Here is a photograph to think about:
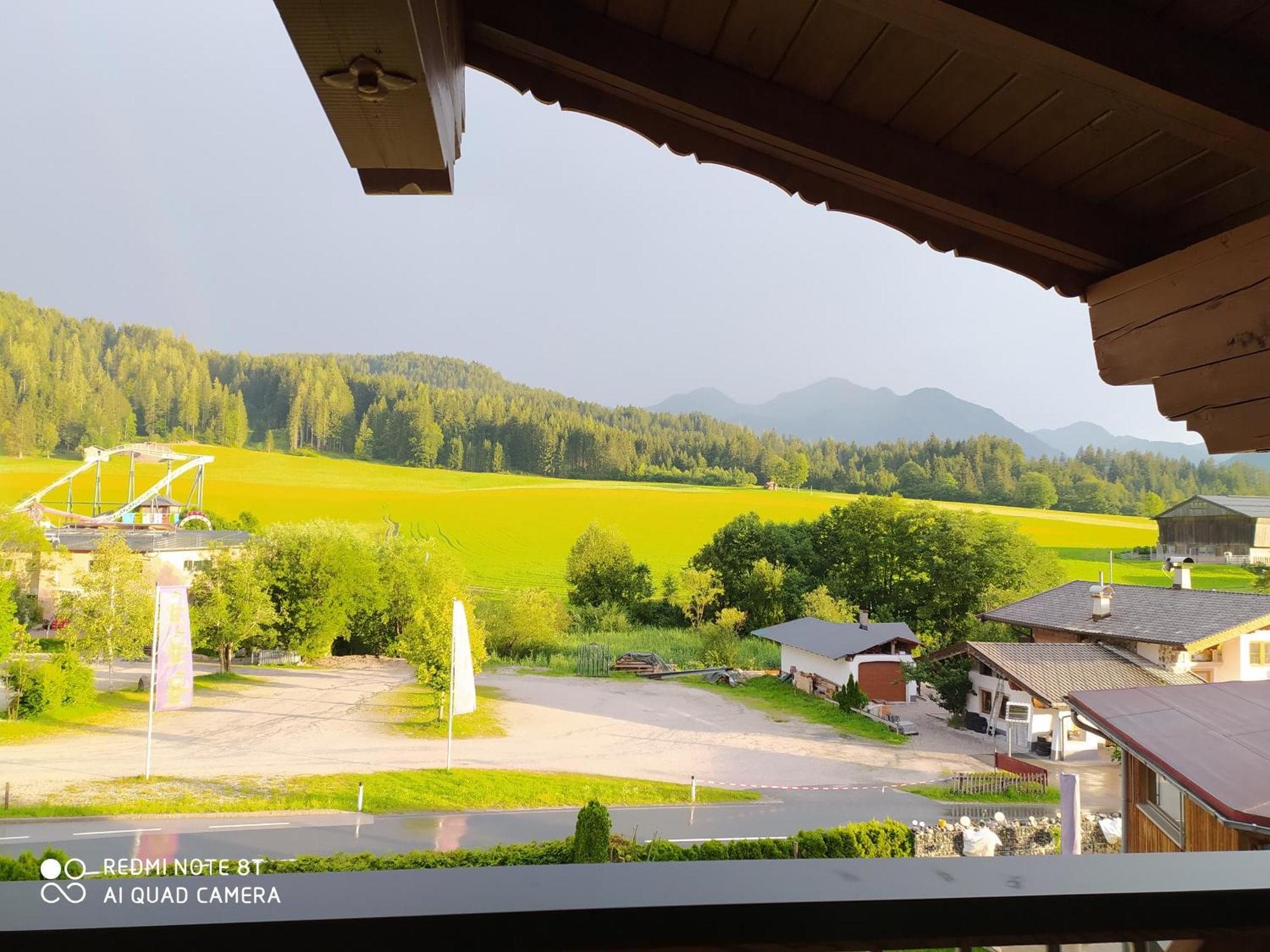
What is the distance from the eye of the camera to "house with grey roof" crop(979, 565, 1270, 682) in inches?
285

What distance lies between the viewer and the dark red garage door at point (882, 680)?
9.69 m

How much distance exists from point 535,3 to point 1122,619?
959 centimetres

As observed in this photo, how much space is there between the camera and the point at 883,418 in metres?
29.7

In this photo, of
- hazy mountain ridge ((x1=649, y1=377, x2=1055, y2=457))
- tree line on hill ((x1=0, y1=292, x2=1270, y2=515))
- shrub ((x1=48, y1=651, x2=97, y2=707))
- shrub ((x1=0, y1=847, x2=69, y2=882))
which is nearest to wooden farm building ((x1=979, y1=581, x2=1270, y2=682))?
tree line on hill ((x1=0, y1=292, x2=1270, y2=515))

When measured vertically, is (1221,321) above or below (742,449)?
below

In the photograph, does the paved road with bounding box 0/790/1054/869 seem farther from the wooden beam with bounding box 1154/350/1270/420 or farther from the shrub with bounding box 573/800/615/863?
the wooden beam with bounding box 1154/350/1270/420

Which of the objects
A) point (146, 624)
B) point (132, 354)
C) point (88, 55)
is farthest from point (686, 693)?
point (88, 55)

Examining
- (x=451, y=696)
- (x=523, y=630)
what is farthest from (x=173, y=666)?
(x=523, y=630)

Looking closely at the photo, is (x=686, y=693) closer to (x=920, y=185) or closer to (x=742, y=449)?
(x=742, y=449)

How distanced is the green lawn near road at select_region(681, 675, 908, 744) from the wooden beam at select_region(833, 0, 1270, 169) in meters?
9.35

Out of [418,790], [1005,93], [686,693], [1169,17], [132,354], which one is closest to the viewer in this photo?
[1169,17]

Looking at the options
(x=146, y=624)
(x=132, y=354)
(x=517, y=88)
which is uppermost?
(x=132, y=354)

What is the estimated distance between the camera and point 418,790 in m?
7.74

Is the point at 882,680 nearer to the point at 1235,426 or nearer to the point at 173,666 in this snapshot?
the point at 173,666
